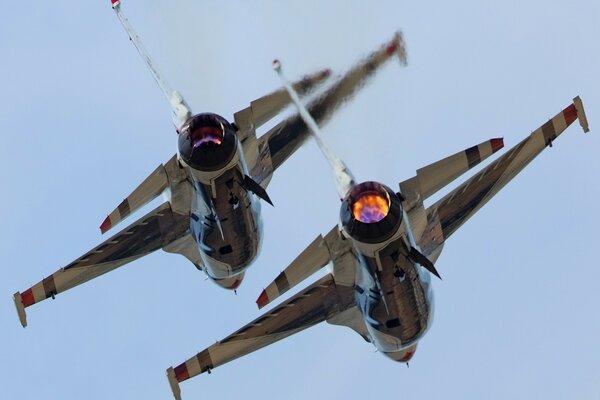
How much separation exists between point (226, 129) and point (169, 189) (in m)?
5.01

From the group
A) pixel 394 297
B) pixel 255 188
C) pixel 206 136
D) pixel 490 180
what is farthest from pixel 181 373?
pixel 490 180

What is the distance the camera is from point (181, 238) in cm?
8681

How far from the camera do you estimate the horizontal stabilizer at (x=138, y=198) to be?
8156cm

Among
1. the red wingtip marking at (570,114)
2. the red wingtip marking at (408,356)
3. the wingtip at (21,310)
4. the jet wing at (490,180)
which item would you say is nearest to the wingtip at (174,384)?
the wingtip at (21,310)

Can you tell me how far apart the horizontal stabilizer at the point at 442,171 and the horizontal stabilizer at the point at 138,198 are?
970 cm

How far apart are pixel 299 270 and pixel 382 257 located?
3.21m

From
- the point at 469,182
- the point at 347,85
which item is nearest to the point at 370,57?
the point at 347,85

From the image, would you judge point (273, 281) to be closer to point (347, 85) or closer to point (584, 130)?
point (347, 85)

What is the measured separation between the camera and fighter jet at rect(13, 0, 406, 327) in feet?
262

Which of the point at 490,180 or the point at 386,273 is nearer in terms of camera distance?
the point at 386,273

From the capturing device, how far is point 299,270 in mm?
78812

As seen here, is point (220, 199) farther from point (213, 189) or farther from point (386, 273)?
point (386, 273)

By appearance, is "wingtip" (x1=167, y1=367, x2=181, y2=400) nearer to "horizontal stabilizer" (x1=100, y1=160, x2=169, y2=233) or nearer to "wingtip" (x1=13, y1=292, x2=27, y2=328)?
"horizontal stabilizer" (x1=100, y1=160, x2=169, y2=233)

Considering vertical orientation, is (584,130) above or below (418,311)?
above
